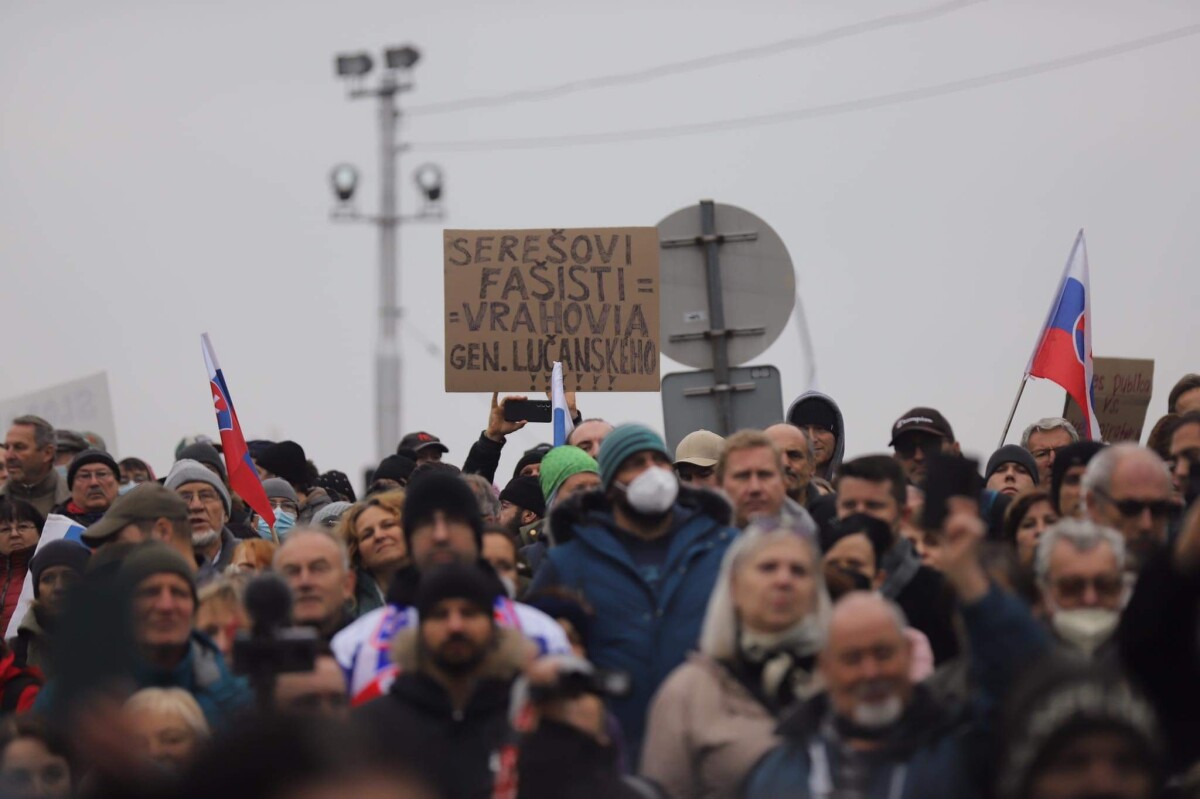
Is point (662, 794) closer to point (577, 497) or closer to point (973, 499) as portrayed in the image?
point (973, 499)

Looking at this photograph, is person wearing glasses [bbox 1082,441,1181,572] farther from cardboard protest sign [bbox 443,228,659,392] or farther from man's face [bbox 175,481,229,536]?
cardboard protest sign [bbox 443,228,659,392]

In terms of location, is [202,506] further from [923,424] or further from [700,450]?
[923,424]

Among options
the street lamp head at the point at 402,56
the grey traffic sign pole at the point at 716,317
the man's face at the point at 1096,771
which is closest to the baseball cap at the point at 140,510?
the grey traffic sign pole at the point at 716,317

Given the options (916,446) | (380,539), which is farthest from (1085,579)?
(916,446)

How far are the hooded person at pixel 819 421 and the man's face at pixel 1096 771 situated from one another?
6.15 m

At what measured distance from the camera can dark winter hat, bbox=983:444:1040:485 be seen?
385 inches

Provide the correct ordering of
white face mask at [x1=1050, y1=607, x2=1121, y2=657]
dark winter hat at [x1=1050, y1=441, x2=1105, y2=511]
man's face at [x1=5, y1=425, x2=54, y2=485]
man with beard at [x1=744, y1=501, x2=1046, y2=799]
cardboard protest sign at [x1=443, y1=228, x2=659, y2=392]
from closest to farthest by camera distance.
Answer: man with beard at [x1=744, y1=501, x2=1046, y2=799], white face mask at [x1=1050, y1=607, x2=1121, y2=657], dark winter hat at [x1=1050, y1=441, x2=1105, y2=511], man's face at [x1=5, y1=425, x2=54, y2=485], cardboard protest sign at [x1=443, y1=228, x2=659, y2=392]

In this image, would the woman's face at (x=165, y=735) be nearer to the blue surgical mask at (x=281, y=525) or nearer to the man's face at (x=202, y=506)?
the man's face at (x=202, y=506)

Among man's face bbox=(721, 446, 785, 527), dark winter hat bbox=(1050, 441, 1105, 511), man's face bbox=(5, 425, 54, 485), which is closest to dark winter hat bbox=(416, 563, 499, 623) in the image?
man's face bbox=(721, 446, 785, 527)

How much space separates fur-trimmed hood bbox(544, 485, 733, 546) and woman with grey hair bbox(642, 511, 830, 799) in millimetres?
1186

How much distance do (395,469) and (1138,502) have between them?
5.59 m

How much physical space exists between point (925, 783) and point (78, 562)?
490cm

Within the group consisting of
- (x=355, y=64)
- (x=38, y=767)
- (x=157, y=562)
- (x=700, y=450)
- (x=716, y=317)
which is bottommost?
(x=38, y=767)

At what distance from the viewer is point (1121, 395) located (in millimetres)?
12836
